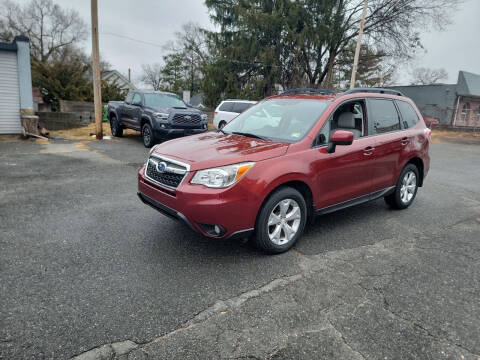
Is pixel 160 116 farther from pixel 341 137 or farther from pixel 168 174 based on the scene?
pixel 341 137

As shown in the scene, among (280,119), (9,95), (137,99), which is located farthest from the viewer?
(137,99)

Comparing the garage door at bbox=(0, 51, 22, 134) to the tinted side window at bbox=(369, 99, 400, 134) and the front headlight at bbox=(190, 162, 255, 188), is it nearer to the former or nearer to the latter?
the front headlight at bbox=(190, 162, 255, 188)

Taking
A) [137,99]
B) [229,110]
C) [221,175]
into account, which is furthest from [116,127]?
[221,175]

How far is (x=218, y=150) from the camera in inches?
146

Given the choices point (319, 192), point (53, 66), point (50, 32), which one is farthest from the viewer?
point (50, 32)

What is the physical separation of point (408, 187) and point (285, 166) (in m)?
3.07

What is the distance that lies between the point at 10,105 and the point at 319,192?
12.4m

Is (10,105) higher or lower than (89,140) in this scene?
higher

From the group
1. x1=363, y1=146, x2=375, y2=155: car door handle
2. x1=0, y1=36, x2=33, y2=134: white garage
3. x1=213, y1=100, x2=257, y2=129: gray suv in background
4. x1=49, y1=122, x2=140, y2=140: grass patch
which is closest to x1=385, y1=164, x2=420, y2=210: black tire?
x1=363, y1=146, x2=375, y2=155: car door handle

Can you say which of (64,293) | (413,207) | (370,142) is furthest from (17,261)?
(413,207)

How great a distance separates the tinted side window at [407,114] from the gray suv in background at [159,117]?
7.37 meters

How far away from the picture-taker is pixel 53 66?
65.7 ft

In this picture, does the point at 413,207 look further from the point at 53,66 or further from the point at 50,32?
the point at 50,32

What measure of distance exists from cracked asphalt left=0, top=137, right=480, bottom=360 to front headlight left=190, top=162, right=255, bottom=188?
2.86ft
